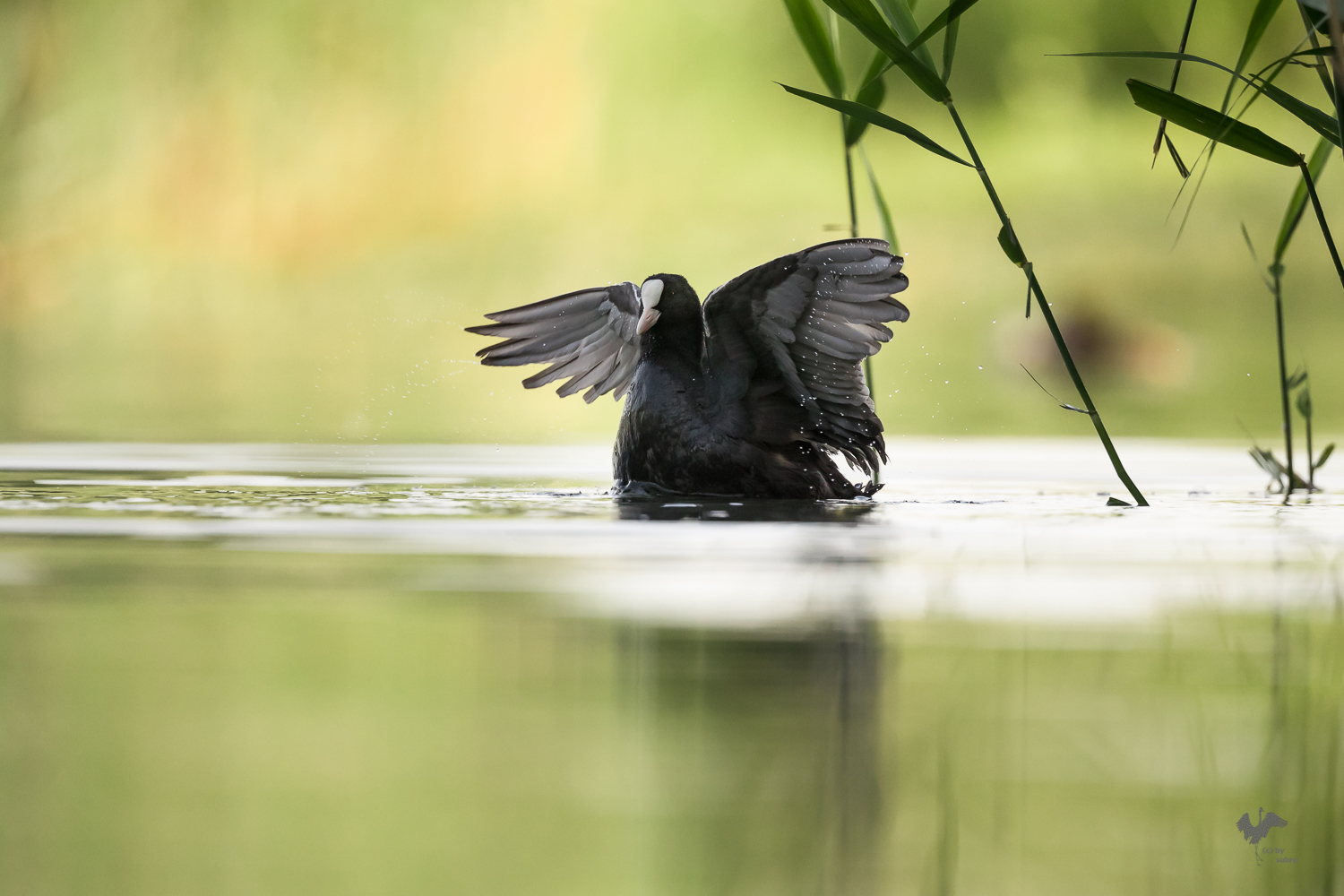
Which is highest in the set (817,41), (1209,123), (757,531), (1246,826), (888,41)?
(817,41)

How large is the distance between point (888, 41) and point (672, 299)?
3.89ft

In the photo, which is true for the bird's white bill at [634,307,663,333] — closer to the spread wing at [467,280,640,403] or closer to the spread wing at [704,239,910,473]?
the spread wing at [704,239,910,473]

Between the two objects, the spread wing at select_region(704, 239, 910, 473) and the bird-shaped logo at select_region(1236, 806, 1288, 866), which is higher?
the spread wing at select_region(704, 239, 910, 473)

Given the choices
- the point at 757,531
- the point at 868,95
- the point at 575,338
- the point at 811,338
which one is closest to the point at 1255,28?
the point at 868,95

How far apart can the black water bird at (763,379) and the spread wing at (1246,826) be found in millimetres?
2186

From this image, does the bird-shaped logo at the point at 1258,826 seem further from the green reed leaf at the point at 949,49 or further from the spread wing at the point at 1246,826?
the green reed leaf at the point at 949,49

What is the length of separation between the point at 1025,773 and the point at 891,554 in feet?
3.81

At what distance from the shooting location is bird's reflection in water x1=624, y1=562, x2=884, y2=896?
89 centimetres

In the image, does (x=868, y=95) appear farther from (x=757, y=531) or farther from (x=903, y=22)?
(x=757, y=531)

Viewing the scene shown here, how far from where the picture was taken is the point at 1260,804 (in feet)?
3.29

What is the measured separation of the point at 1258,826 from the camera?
0.97 meters

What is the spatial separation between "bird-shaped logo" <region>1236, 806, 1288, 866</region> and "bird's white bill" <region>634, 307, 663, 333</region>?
232cm

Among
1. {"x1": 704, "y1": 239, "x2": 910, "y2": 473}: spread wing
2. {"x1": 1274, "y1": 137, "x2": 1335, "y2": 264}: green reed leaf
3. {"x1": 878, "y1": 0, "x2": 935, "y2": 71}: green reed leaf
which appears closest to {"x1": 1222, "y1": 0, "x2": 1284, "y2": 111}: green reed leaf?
{"x1": 1274, "y1": 137, "x2": 1335, "y2": 264}: green reed leaf

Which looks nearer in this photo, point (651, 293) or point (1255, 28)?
point (1255, 28)
